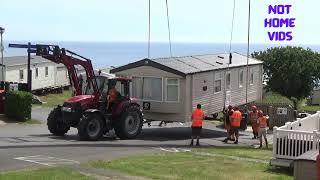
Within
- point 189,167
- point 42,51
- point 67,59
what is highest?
point 42,51

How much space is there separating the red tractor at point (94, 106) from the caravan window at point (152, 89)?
2.15 meters

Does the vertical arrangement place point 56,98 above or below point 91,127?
above

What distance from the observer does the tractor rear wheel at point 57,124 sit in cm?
2177

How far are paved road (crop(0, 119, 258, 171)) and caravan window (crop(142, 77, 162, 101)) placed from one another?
5.05 ft

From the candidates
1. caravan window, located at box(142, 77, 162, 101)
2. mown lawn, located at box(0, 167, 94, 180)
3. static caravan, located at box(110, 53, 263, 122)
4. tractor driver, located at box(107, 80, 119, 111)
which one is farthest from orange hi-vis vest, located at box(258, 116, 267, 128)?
mown lawn, located at box(0, 167, 94, 180)

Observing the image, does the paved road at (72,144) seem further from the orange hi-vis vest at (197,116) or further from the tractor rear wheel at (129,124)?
the orange hi-vis vest at (197,116)

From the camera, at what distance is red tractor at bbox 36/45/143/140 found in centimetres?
2112

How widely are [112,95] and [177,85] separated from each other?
11.0 ft

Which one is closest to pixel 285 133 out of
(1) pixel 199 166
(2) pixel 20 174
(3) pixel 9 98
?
(1) pixel 199 166

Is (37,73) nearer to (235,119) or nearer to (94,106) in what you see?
(94,106)

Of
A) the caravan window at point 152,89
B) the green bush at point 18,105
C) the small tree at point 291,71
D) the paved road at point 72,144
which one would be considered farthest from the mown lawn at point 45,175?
the small tree at point 291,71

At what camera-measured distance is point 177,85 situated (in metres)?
23.9

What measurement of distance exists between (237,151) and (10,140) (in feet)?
24.4

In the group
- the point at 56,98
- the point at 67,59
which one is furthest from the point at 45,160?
the point at 56,98
